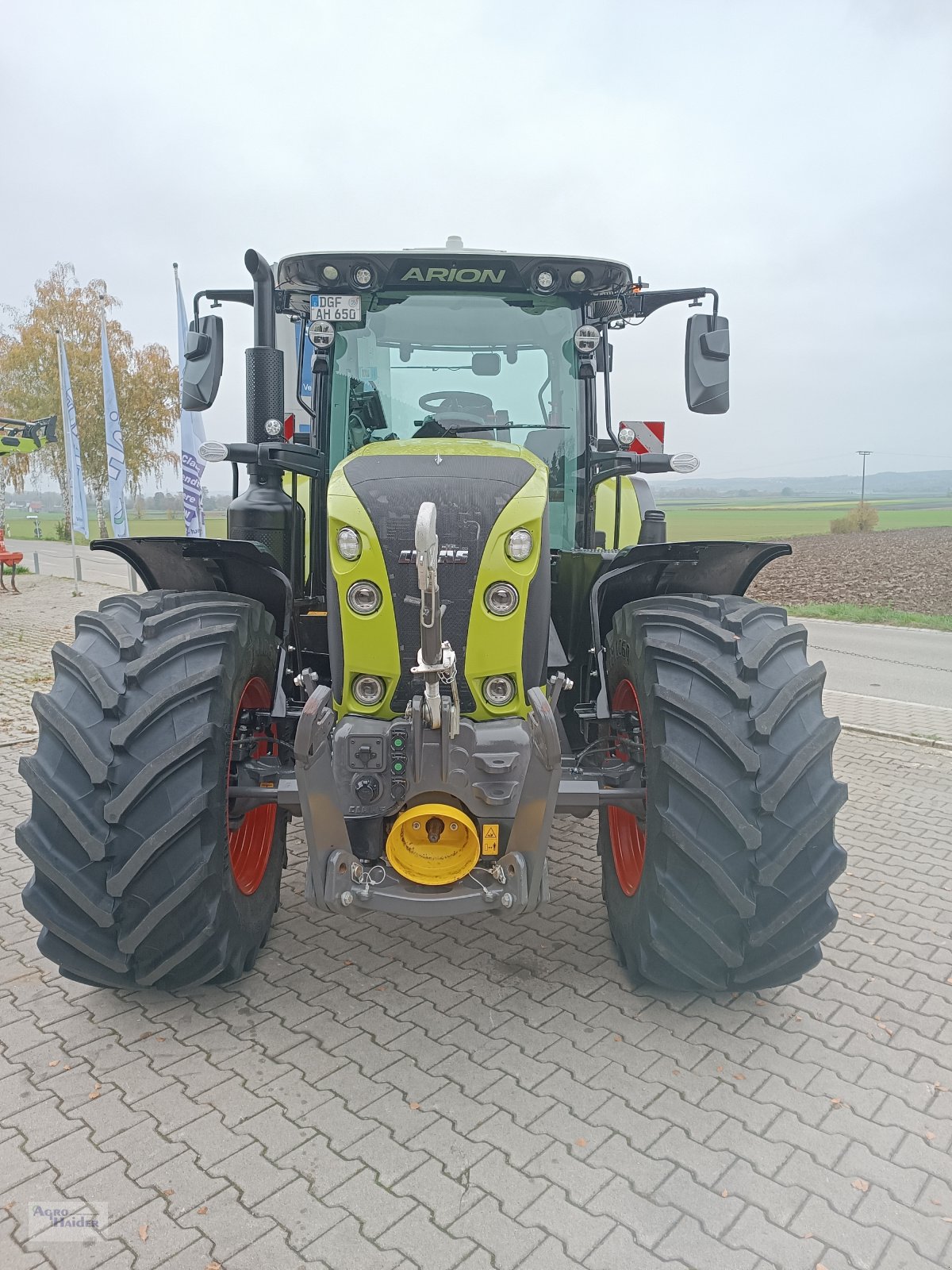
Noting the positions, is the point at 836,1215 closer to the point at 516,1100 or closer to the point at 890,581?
the point at 516,1100

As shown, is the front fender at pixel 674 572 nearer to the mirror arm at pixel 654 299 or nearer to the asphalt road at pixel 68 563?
the mirror arm at pixel 654 299

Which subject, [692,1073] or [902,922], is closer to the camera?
[692,1073]

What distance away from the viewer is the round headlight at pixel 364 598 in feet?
9.32

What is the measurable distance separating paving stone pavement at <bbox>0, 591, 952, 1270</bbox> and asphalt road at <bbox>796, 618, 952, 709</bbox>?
4.98m

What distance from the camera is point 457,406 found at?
395 centimetres

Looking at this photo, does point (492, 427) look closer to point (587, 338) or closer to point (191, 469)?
point (587, 338)

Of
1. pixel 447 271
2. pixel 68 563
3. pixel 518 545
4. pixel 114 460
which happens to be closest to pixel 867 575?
pixel 114 460

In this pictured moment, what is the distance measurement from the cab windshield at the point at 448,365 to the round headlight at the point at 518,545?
1100mm

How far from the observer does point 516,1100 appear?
2727 millimetres

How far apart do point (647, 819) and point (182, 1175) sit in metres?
1.69

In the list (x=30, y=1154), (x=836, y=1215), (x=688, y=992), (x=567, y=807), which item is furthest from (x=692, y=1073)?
(x=30, y=1154)

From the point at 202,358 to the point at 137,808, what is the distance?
2.13 m

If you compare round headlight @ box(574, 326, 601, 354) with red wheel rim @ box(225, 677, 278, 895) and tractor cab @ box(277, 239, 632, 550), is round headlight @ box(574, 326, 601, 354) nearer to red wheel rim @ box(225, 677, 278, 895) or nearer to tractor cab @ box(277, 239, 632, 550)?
tractor cab @ box(277, 239, 632, 550)

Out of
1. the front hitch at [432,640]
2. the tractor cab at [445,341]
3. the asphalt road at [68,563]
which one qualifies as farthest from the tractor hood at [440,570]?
the asphalt road at [68,563]
